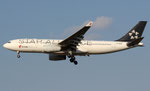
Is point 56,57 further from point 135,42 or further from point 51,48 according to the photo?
point 135,42

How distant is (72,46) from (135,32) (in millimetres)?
13047

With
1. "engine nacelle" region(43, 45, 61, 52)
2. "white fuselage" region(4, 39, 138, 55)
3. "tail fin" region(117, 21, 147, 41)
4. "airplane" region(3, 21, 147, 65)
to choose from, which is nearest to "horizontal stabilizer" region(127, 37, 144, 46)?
"airplane" region(3, 21, 147, 65)

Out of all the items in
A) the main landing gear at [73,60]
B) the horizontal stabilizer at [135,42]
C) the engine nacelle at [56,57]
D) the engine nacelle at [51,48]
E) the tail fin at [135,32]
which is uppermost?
the tail fin at [135,32]

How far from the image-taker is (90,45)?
72688 millimetres

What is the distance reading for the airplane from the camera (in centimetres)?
7019

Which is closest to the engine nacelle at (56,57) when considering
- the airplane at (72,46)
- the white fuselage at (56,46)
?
the airplane at (72,46)

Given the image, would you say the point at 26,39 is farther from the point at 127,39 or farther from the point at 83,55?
the point at 127,39

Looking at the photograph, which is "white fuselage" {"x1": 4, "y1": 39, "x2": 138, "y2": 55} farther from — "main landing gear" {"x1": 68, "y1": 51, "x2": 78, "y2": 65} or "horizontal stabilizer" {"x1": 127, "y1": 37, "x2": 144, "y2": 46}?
"horizontal stabilizer" {"x1": 127, "y1": 37, "x2": 144, "y2": 46}

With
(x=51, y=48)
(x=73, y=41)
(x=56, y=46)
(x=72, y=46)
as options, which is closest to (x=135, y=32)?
(x=72, y=46)

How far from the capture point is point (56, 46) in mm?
70812

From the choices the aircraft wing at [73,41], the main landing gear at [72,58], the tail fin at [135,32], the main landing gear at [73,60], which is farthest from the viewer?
the tail fin at [135,32]

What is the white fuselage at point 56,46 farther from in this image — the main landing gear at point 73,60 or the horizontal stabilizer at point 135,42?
the main landing gear at point 73,60

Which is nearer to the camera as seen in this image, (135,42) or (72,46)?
(72,46)

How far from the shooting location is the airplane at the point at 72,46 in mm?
70188
